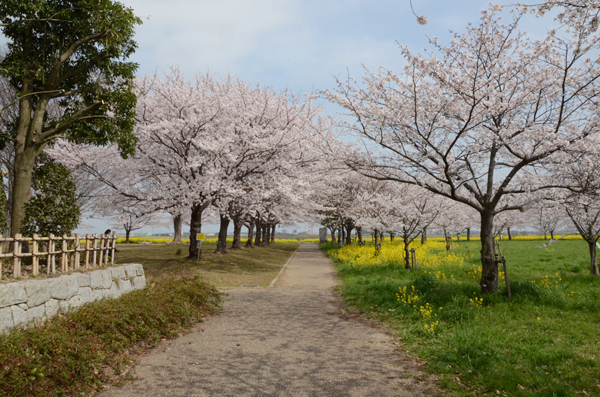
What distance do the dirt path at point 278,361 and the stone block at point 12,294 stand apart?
2104 millimetres

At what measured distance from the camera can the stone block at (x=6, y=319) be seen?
5109 millimetres

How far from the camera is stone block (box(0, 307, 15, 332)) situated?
201 inches

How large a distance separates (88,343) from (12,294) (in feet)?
4.77

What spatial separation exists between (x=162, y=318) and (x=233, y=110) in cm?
1266

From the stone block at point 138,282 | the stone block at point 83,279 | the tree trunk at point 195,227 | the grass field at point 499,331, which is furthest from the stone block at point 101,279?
the tree trunk at point 195,227

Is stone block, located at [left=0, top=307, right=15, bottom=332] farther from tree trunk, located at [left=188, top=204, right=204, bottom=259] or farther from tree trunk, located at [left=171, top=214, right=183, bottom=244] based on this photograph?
tree trunk, located at [left=171, top=214, right=183, bottom=244]

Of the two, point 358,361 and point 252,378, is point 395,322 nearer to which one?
point 358,361

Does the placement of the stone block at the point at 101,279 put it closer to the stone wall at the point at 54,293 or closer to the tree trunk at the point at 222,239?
the stone wall at the point at 54,293

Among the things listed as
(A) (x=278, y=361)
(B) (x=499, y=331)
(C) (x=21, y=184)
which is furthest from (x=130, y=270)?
(B) (x=499, y=331)

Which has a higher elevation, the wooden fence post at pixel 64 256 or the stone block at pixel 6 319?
the wooden fence post at pixel 64 256

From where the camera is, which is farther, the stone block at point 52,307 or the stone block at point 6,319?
the stone block at point 52,307

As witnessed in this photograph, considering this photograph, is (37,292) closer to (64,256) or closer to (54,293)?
(54,293)

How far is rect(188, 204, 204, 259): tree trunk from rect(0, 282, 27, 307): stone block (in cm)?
1165

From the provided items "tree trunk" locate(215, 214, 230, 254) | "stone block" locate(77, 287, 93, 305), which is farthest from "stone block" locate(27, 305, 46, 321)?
"tree trunk" locate(215, 214, 230, 254)
